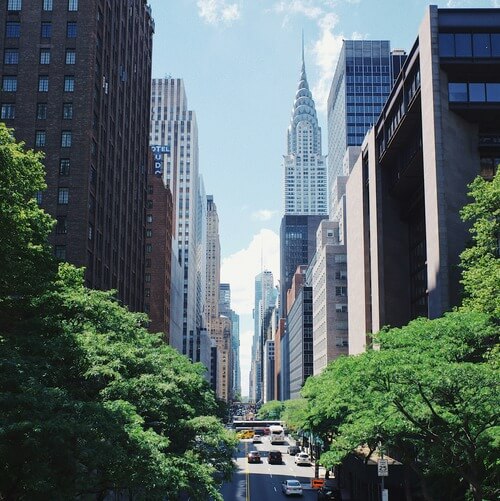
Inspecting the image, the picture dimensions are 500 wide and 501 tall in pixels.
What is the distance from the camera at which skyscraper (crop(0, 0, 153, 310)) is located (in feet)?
220

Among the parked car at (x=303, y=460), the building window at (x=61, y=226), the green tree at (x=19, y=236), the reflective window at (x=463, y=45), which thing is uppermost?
the reflective window at (x=463, y=45)

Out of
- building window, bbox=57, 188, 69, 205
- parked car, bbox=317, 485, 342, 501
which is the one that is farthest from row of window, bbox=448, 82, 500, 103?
building window, bbox=57, 188, 69, 205

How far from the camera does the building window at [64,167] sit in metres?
67.6

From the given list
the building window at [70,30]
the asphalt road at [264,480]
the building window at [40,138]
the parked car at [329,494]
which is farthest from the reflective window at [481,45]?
the building window at [40,138]

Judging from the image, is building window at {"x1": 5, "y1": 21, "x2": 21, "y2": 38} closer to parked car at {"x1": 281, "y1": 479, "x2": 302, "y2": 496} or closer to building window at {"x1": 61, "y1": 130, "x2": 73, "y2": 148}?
building window at {"x1": 61, "y1": 130, "x2": 73, "y2": 148}

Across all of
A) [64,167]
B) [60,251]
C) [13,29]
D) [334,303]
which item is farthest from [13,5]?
[334,303]

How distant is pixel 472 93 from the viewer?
52.8 meters

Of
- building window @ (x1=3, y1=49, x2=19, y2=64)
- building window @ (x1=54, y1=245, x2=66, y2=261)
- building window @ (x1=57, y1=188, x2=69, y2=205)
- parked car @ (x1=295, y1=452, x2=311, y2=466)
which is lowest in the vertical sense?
parked car @ (x1=295, y1=452, x2=311, y2=466)

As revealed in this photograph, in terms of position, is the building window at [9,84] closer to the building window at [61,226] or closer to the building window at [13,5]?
the building window at [13,5]

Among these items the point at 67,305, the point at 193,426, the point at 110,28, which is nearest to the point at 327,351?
the point at 110,28

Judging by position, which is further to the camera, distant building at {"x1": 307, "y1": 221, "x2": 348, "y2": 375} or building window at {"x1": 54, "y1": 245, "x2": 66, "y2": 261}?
distant building at {"x1": 307, "y1": 221, "x2": 348, "y2": 375}

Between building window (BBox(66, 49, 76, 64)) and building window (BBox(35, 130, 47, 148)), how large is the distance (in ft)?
24.8

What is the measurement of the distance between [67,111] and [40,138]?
11.9 ft

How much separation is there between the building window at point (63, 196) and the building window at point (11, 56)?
13.7 metres
